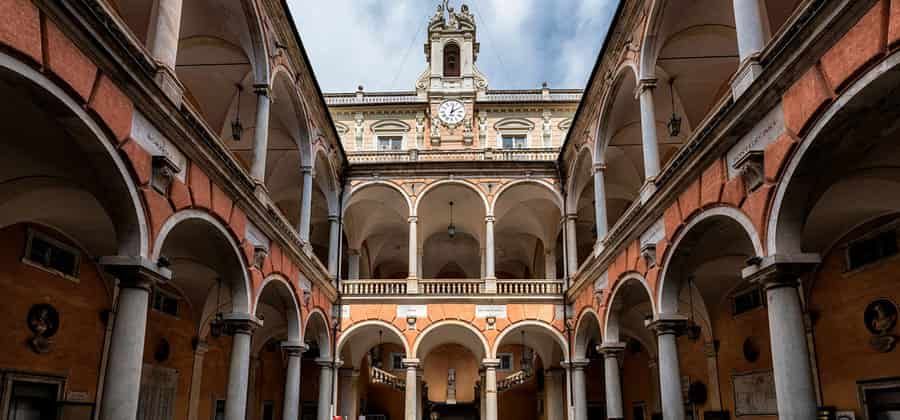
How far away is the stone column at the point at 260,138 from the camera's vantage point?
13234 millimetres

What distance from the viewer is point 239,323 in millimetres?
12125

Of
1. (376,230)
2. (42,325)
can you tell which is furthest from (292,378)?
(376,230)

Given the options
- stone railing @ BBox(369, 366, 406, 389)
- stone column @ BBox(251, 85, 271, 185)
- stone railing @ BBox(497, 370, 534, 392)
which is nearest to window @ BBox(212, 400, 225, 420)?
stone railing @ BBox(369, 366, 406, 389)

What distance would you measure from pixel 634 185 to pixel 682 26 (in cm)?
859

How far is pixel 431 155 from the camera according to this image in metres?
25.2

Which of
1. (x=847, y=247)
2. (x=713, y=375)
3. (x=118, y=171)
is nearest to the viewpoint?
(x=118, y=171)

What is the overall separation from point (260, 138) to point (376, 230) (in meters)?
12.8

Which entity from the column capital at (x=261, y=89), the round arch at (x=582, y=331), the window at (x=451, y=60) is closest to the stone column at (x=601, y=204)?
the round arch at (x=582, y=331)

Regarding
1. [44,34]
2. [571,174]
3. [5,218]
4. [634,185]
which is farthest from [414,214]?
[44,34]

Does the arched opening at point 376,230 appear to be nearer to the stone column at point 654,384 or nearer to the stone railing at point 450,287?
the stone railing at point 450,287

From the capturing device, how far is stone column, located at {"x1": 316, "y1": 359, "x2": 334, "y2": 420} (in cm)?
1864

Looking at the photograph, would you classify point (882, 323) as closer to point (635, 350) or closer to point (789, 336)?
point (789, 336)

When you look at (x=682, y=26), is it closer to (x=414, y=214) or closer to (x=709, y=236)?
(x=709, y=236)

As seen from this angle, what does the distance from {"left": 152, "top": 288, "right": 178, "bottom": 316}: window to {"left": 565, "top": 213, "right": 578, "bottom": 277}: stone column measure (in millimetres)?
11799
